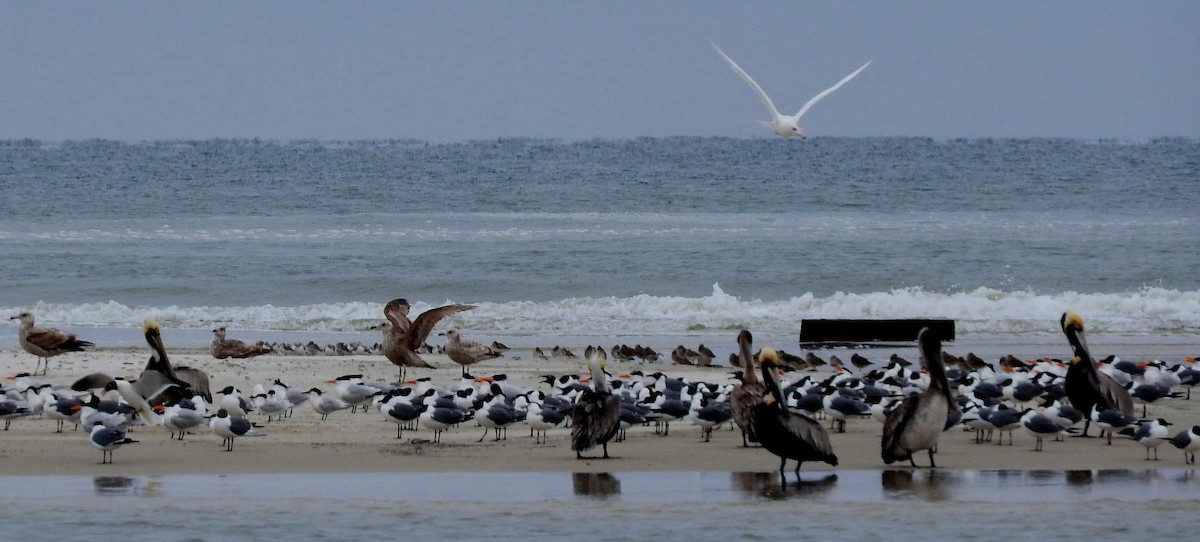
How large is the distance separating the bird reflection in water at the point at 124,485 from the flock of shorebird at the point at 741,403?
0.58 m

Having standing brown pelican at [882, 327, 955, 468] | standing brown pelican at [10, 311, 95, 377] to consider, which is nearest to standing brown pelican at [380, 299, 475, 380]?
standing brown pelican at [10, 311, 95, 377]

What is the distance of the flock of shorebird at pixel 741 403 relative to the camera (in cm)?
1035

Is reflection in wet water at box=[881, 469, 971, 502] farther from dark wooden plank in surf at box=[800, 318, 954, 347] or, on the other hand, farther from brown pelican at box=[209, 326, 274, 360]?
dark wooden plank in surf at box=[800, 318, 954, 347]

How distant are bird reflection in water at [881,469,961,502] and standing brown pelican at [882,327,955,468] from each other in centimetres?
15

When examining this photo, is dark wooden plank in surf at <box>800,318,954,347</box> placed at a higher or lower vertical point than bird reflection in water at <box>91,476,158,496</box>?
higher

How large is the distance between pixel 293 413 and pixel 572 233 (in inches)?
1054

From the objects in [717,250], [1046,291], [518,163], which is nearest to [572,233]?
[717,250]

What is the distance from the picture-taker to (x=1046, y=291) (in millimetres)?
28641

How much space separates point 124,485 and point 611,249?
2542 centimetres

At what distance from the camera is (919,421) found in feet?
33.6

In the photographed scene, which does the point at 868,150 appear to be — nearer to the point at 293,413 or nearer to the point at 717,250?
the point at 717,250

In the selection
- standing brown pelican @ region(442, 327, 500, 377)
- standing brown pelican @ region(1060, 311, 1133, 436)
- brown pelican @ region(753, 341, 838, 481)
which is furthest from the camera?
standing brown pelican @ region(442, 327, 500, 377)

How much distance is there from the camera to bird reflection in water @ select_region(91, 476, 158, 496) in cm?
966

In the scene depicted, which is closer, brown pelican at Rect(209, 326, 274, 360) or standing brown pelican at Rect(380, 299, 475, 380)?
standing brown pelican at Rect(380, 299, 475, 380)
